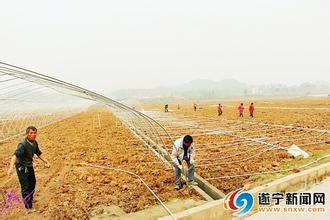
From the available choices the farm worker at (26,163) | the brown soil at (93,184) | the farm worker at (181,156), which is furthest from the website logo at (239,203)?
the farm worker at (26,163)

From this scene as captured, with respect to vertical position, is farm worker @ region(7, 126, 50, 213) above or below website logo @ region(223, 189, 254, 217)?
above

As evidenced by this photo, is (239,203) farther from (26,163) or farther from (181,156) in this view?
(26,163)

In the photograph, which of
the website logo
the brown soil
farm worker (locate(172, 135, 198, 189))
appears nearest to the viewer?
the website logo

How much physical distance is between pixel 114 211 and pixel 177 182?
1.19 meters

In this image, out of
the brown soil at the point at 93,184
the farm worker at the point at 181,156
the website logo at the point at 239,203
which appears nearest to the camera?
the website logo at the point at 239,203

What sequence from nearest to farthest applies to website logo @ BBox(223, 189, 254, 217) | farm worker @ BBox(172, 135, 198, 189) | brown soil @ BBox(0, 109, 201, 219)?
website logo @ BBox(223, 189, 254, 217)
brown soil @ BBox(0, 109, 201, 219)
farm worker @ BBox(172, 135, 198, 189)

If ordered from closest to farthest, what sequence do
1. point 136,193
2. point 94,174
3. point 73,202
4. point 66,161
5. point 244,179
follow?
point 73,202 → point 136,193 → point 244,179 → point 94,174 → point 66,161

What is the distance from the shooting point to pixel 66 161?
7.09 metres

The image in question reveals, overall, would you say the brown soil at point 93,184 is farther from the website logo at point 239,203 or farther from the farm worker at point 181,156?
the website logo at point 239,203

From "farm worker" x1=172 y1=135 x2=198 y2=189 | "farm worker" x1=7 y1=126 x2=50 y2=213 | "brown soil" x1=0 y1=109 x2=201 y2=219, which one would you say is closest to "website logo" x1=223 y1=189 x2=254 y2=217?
"brown soil" x1=0 y1=109 x2=201 y2=219

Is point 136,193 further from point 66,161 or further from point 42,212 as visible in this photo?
point 66,161

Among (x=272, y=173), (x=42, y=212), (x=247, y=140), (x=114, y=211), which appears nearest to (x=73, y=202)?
(x=42, y=212)

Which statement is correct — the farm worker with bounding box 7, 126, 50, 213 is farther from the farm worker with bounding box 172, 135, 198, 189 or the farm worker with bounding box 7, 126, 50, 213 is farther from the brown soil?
the farm worker with bounding box 172, 135, 198, 189

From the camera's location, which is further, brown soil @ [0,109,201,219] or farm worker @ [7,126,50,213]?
brown soil @ [0,109,201,219]
